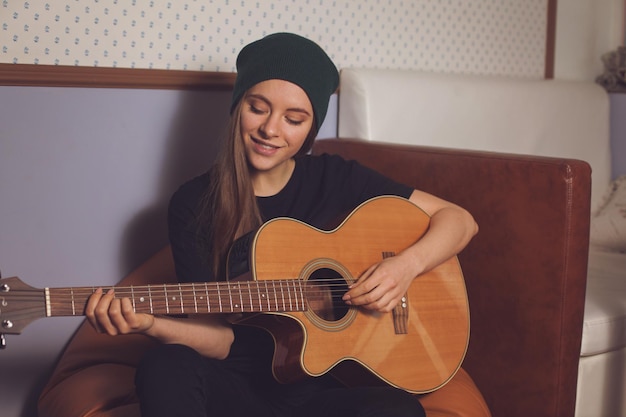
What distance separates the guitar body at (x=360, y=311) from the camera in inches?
56.7

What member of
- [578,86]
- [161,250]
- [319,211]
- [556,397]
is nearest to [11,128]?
[161,250]

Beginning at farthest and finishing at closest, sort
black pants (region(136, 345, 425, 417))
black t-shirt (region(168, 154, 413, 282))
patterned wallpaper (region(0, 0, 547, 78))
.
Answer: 1. patterned wallpaper (region(0, 0, 547, 78))
2. black t-shirt (region(168, 154, 413, 282))
3. black pants (region(136, 345, 425, 417))

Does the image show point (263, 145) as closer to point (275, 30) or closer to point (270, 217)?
point (270, 217)

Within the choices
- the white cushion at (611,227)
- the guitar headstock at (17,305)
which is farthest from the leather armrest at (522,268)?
the guitar headstock at (17,305)

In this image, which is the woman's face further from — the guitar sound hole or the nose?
the guitar sound hole

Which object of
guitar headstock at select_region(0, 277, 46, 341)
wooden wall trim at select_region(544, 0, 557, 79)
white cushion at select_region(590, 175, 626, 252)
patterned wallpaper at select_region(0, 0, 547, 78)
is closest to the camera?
guitar headstock at select_region(0, 277, 46, 341)

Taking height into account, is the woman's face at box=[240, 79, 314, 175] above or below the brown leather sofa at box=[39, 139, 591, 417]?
above

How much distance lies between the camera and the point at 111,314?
4.01 feet

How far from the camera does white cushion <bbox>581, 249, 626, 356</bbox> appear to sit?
1.88 m

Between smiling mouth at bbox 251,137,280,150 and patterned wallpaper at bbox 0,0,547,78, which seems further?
patterned wallpaper at bbox 0,0,547,78

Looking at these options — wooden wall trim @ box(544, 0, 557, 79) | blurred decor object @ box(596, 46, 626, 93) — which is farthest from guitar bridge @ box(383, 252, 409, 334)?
blurred decor object @ box(596, 46, 626, 93)

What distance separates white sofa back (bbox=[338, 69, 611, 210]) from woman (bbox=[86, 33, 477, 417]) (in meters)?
Result: 0.55

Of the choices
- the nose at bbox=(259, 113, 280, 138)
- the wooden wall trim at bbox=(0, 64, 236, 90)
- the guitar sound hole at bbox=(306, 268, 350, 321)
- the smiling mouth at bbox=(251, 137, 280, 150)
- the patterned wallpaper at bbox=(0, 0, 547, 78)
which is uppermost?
the patterned wallpaper at bbox=(0, 0, 547, 78)

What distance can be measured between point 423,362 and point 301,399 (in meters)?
0.26
